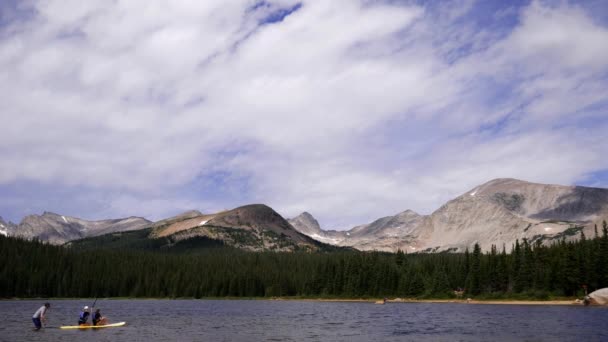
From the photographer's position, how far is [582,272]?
159 m

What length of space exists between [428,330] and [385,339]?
14287mm

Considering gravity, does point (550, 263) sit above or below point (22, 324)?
above

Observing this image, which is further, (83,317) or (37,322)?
(83,317)

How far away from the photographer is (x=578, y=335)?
233ft

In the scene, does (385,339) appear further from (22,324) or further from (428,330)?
(22,324)

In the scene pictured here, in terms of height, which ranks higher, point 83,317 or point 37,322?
point 83,317

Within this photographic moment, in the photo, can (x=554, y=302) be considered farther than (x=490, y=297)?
No

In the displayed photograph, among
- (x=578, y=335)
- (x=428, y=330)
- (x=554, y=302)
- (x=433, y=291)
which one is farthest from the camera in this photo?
(x=433, y=291)

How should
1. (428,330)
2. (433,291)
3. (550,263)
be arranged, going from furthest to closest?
(433,291)
(550,263)
(428,330)

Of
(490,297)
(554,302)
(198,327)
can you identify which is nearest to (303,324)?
(198,327)

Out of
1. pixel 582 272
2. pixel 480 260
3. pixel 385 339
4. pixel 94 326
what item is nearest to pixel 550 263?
pixel 582 272

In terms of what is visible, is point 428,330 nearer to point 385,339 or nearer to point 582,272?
point 385,339

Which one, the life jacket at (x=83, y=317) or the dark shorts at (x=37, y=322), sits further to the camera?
the life jacket at (x=83, y=317)

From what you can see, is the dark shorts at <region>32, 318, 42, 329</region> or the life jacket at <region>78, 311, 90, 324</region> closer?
the dark shorts at <region>32, 318, 42, 329</region>
